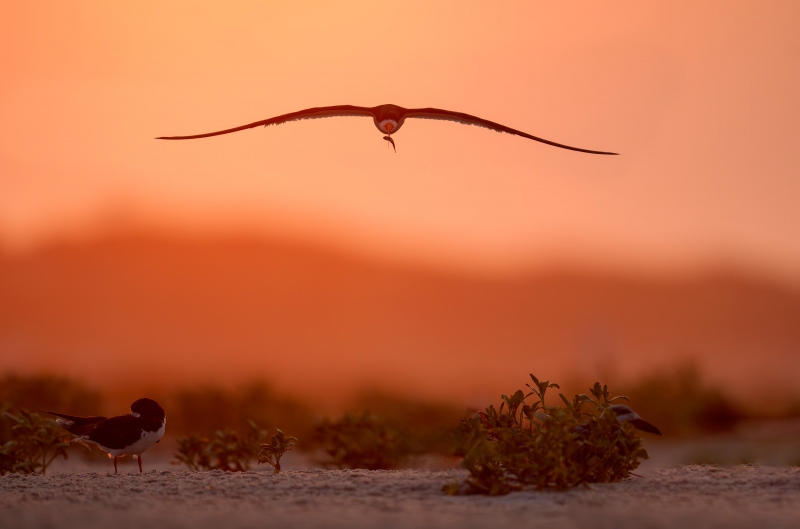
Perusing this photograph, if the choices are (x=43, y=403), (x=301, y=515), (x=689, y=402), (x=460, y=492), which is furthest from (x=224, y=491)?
(x=689, y=402)

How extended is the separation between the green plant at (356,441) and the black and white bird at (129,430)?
3031 millimetres

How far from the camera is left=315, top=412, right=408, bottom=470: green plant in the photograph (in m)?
11.6

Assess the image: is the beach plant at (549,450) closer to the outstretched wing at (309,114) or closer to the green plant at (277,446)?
the green plant at (277,446)

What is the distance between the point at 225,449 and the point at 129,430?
6.15 ft

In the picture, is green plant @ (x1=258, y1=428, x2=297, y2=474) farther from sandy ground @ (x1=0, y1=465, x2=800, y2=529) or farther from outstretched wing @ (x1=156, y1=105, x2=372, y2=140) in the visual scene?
outstretched wing @ (x1=156, y1=105, x2=372, y2=140)

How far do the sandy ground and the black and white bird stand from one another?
0.67 meters

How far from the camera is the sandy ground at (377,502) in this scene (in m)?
5.73

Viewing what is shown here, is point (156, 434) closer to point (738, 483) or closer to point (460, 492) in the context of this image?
point (460, 492)

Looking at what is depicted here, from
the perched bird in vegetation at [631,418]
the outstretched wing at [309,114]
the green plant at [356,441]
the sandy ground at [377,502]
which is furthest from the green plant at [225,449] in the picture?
the perched bird in vegetation at [631,418]

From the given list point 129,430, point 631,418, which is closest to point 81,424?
point 129,430

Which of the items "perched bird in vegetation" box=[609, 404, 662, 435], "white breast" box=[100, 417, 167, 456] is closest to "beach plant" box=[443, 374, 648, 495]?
"perched bird in vegetation" box=[609, 404, 662, 435]

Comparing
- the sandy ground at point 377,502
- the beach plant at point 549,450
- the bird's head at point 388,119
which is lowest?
the sandy ground at point 377,502

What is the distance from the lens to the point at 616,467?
289 inches

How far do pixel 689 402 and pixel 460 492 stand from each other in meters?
15.3
